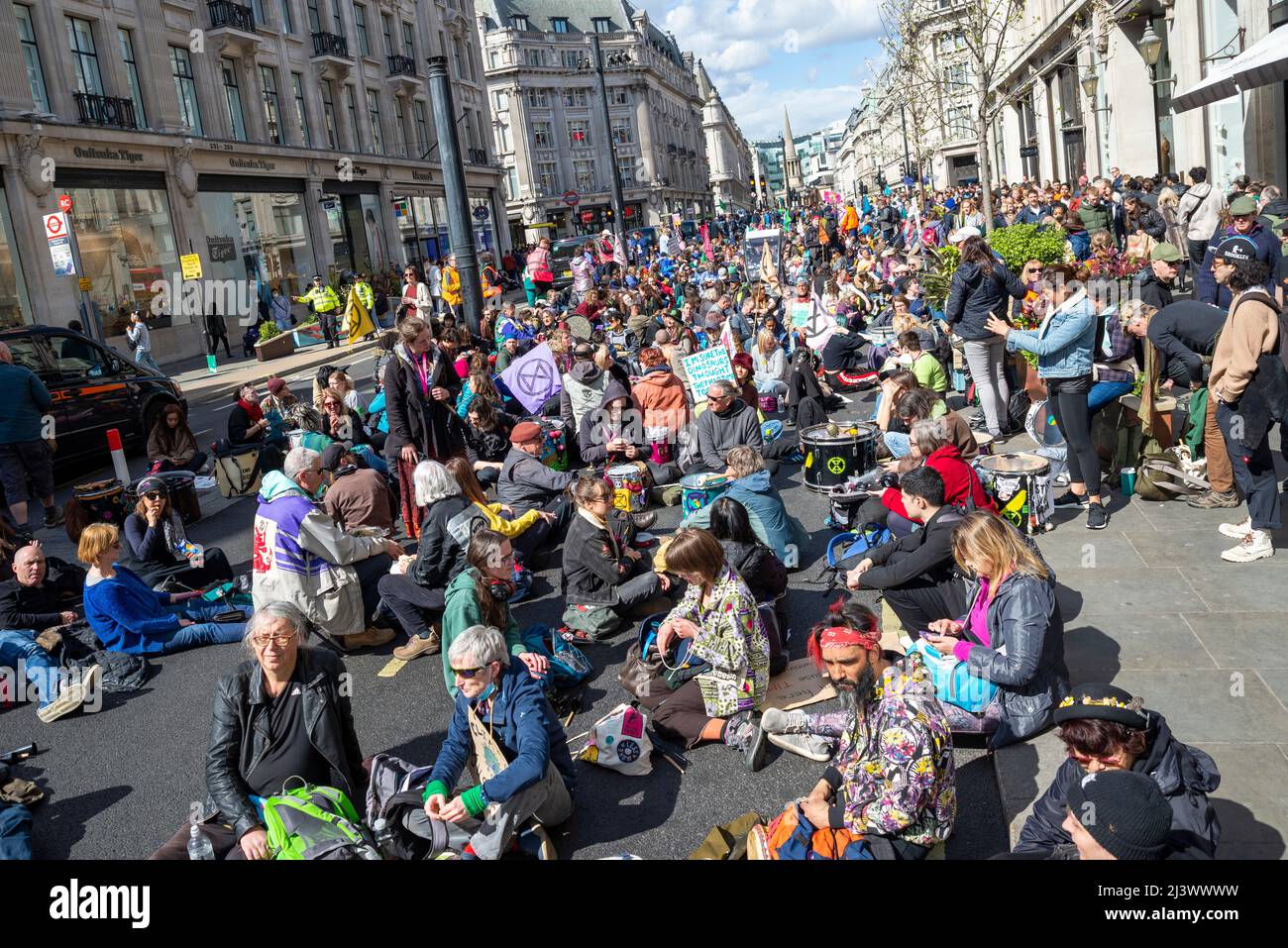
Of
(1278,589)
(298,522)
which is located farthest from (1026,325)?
(298,522)

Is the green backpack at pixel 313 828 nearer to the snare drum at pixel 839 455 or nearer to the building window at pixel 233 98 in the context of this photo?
the snare drum at pixel 839 455

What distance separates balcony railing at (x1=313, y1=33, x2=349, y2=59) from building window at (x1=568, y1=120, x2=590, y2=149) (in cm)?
6258

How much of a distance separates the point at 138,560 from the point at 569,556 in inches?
162

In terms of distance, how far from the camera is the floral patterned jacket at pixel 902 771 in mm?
3768

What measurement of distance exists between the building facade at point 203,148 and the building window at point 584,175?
172ft

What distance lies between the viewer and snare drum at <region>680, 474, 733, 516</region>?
28.6 feet

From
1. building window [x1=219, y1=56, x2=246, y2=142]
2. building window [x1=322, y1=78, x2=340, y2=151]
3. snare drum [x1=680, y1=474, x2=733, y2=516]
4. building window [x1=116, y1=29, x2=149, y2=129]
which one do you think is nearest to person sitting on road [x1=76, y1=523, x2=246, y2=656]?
snare drum [x1=680, y1=474, x2=733, y2=516]

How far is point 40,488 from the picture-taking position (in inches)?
456

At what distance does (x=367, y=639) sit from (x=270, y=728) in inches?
109

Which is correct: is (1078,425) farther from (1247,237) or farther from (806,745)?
(806,745)

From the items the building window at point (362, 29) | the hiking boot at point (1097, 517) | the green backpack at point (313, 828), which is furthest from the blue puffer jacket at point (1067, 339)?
the building window at point (362, 29)

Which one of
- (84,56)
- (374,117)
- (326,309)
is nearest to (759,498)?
(326,309)

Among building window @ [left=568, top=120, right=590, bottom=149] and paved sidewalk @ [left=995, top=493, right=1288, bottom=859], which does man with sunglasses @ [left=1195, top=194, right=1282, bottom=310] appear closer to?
paved sidewalk @ [left=995, top=493, right=1288, bottom=859]

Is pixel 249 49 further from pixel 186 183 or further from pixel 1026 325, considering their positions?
pixel 1026 325
